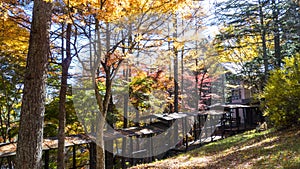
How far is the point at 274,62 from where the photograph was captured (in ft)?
33.5

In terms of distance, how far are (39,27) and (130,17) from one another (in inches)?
80.3

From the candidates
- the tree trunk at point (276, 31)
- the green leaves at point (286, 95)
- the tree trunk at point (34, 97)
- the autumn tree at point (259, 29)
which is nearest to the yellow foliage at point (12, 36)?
the tree trunk at point (34, 97)

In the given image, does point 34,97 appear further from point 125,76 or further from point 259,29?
point 259,29

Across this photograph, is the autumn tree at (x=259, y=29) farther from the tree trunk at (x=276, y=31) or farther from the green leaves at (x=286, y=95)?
the green leaves at (x=286, y=95)

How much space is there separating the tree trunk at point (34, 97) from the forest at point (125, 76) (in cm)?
1

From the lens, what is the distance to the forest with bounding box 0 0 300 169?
14.1 ft

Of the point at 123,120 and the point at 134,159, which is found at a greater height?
the point at 123,120

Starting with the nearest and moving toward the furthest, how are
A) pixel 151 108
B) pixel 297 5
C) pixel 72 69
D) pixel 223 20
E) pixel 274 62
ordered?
1. pixel 72 69
2. pixel 297 5
3. pixel 274 62
4. pixel 151 108
5. pixel 223 20

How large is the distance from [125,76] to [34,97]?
7.02m

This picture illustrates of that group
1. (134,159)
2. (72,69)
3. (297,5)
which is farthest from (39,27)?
(297,5)

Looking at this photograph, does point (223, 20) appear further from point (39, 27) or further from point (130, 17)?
point (39, 27)

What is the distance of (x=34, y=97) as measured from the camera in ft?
10.9

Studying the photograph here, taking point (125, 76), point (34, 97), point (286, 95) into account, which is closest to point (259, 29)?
point (286, 95)

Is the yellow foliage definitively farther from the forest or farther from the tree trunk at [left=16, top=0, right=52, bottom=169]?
the tree trunk at [left=16, top=0, right=52, bottom=169]
